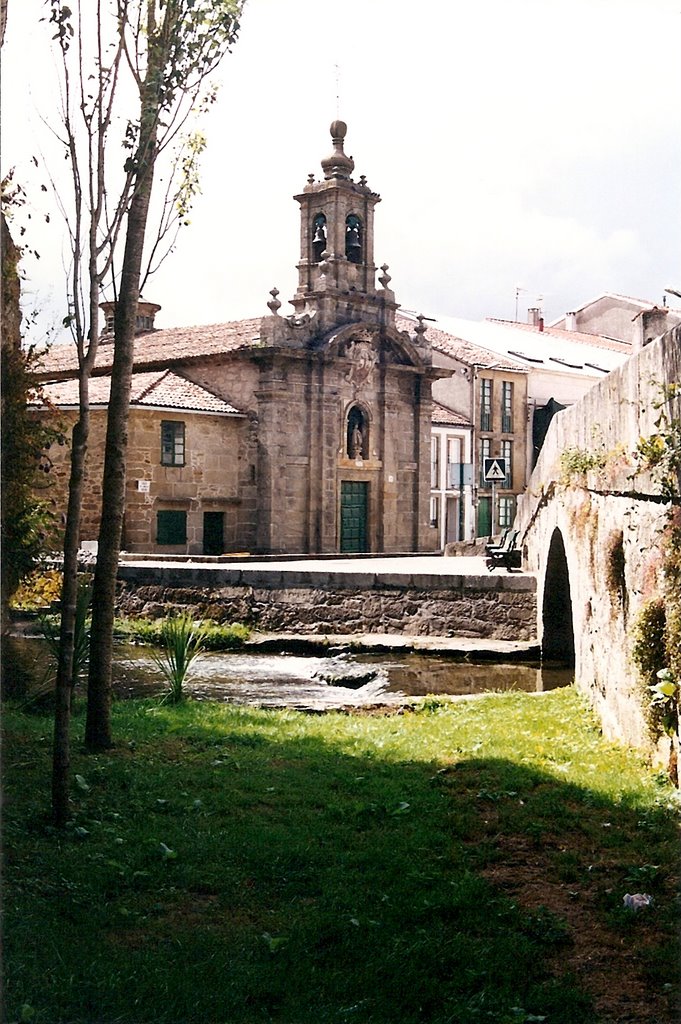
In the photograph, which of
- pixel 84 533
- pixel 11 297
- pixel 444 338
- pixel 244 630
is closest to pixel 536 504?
pixel 244 630

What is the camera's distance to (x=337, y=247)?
33.8 metres

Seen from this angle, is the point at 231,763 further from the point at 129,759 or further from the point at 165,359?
the point at 165,359

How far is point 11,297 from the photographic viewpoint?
31.6 ft

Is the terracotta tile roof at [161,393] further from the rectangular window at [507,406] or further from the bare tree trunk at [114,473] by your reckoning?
the bare tree trunk at [114,473]

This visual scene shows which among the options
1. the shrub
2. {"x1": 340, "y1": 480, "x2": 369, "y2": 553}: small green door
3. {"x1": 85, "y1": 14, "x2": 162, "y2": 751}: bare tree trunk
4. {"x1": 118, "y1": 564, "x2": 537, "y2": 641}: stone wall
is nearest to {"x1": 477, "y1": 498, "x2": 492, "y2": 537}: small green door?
{"x1": 340, "y1": 480, "x2": 369, "y2": 553}: small green door

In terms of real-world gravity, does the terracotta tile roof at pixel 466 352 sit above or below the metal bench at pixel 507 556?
above

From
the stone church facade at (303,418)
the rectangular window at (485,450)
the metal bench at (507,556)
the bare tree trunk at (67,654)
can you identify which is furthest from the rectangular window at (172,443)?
the bare tree trunk at (67,654)

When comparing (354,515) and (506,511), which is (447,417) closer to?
(506,511)

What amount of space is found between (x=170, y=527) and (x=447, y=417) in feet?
47.2

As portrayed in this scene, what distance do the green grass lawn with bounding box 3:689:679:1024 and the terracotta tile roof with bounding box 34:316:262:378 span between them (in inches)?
1027

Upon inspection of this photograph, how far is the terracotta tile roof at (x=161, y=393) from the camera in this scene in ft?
96.6

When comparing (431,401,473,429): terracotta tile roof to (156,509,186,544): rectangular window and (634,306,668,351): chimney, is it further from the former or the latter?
(156,509,186,544): rectangular window

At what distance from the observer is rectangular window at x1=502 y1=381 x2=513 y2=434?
42.8 meters

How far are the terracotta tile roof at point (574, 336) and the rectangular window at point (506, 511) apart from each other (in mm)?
10159
